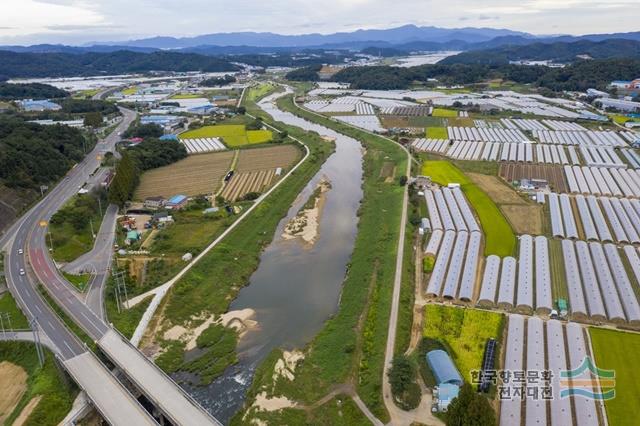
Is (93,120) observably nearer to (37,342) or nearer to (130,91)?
(130,91)

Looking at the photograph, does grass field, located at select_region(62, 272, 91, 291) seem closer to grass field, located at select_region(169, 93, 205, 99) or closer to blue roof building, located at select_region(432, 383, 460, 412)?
blue roof building, located at select_region(432, 383, 460, 412)

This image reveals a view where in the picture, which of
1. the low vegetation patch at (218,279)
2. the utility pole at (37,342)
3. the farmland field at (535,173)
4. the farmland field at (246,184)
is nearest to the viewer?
the utility pole at (37,342)

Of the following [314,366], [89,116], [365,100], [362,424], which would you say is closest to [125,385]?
[314,366]

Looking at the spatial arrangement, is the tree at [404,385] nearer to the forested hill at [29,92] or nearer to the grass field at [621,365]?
the grass field at [621,365]

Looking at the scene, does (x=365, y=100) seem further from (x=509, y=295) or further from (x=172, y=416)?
(x=172, y=416)

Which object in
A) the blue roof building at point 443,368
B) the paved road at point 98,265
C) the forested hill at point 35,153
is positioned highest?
the forested hill at point 35,153

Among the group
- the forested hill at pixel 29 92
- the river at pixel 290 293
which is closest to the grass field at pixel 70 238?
the river at pixel 290 293

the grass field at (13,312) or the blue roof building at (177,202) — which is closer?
the grass field at (13,312)
